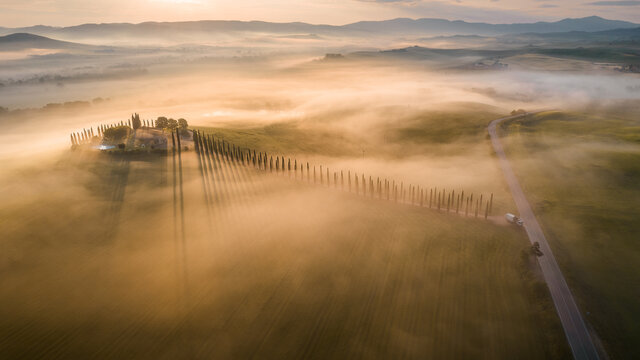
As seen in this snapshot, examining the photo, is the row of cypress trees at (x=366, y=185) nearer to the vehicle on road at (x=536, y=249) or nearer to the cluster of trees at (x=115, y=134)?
the vehicle on road at (x=536, y=249)

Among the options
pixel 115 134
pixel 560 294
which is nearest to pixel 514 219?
pixel 560 294

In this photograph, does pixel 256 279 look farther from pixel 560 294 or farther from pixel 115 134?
pixel 115 134

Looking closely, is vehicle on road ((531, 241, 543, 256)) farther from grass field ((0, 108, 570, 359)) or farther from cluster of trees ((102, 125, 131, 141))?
cluster of trees ((102, 125, 131, 141))

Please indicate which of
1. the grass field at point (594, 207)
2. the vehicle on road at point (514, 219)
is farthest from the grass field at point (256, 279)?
the grass field at point (594, 207)

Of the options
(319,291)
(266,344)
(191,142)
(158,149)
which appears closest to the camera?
(266,344)

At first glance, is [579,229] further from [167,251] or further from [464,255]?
[167,251]

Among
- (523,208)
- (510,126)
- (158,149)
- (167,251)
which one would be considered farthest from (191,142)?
(510,126)
